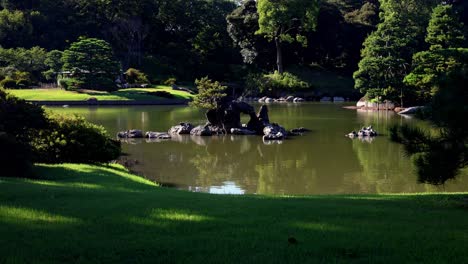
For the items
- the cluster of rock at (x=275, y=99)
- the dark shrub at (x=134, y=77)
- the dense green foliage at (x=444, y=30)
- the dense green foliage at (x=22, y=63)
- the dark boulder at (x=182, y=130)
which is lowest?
the dark boulder at (x=182, y=130)

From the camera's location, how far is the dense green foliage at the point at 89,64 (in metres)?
58.1

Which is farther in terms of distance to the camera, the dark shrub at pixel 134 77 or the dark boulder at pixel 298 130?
the dark shrub at pixel 134 77

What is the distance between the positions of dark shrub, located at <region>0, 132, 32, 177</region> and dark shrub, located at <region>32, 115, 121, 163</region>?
2935 mm

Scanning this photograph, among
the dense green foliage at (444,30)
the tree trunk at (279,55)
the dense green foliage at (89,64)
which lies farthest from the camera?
the tree trunk at (279,55)

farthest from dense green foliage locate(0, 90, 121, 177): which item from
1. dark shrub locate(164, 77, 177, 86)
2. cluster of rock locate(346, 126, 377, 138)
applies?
dark shrub locate(164, 77, 177, 86)

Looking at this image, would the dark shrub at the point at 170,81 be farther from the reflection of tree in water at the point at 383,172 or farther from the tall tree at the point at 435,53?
the reflection of tree in water at the point at 383,172

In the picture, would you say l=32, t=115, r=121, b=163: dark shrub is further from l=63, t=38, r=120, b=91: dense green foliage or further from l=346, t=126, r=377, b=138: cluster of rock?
l=63, t=38, r=120, b=91: dense green foliage

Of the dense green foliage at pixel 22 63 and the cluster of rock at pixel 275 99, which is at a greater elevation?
the dense green foliage at pixel 22 63

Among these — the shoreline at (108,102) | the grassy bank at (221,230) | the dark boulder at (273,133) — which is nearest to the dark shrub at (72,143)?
the grassy bank at (221,230)

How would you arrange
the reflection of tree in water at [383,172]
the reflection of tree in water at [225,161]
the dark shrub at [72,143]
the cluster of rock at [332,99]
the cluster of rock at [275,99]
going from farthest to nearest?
the cluster of rock at [332,99] < the cluster of rock at [275,99] < the reflection of tree in water at [225,161] < the dark shrub at [72,143] < the reflection of tree in water at [383,172]

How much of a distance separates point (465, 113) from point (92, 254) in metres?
5.29

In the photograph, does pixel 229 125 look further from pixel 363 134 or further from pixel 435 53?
pixel 435 53

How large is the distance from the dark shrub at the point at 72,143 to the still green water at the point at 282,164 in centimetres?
165

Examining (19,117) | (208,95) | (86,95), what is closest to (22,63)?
(86,95)
